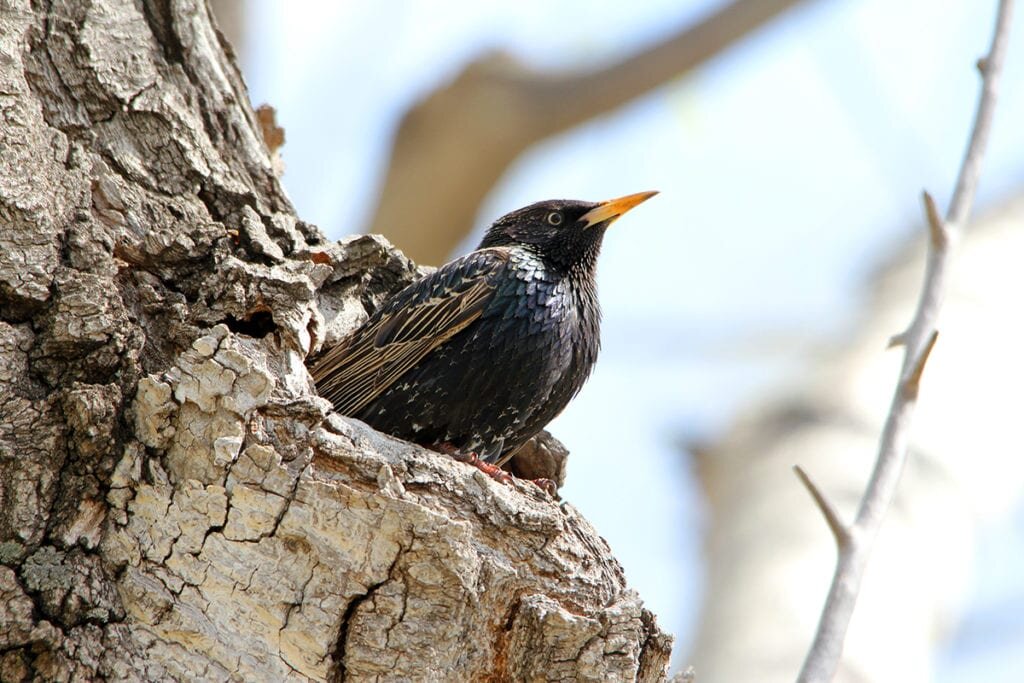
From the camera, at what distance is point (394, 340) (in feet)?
12.2

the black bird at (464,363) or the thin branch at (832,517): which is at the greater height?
the black bird at (464,363)

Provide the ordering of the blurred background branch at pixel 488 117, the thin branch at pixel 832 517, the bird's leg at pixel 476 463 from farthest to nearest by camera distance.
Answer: the blurred background branch at pixel 488 117, the bird's leg at pixel 476 463, the thin branch at pixel 832 517

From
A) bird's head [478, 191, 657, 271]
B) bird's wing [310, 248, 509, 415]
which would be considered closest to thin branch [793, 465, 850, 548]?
bird's wing [310, 248, 509, 415]

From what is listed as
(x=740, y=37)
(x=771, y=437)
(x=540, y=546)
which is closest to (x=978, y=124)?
(x=540, y=546)

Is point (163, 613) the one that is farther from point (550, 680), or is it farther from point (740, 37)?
point (740, 37)

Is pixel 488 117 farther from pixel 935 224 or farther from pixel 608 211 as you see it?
pixel 935 224

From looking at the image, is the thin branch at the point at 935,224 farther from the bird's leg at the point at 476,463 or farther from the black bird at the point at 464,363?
the black bird at the point at 464,363

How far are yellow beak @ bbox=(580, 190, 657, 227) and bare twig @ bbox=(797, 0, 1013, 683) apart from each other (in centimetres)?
208

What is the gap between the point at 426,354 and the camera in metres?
3.74

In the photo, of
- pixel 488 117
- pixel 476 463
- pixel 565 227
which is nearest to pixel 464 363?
pixel 476 463

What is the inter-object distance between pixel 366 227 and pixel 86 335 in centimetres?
421

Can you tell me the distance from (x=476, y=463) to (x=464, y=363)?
563 mm

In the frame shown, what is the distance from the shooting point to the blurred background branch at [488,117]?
624 centimetres

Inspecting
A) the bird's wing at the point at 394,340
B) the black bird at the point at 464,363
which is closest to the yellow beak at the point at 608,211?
the black bird at the point at 464,363
